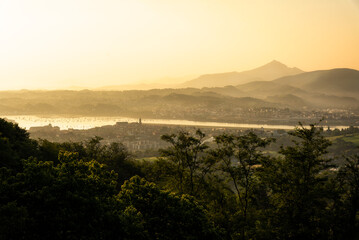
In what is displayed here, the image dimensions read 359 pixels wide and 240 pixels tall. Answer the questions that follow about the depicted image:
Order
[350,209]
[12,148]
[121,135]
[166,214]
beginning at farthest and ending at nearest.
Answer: [121,135] → [12,148] → [350,209] → [166,214]

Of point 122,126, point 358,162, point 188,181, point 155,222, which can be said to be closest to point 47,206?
point 155,222

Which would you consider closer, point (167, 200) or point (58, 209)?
point (58, 209)

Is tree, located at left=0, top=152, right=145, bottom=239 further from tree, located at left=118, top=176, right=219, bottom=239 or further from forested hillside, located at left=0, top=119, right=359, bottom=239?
tree, located at left=118, top=176, right=219, bottom=239

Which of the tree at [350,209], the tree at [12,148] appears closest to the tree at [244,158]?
the tree at [350,209]

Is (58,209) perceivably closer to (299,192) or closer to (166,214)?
(166,214)

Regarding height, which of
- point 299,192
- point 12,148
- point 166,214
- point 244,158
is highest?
point 12,148

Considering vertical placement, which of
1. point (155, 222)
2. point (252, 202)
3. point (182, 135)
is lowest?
point (252, 202)

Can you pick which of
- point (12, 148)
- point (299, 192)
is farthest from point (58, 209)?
point (12, 148)

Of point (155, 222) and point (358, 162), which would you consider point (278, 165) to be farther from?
point (155, 222)
